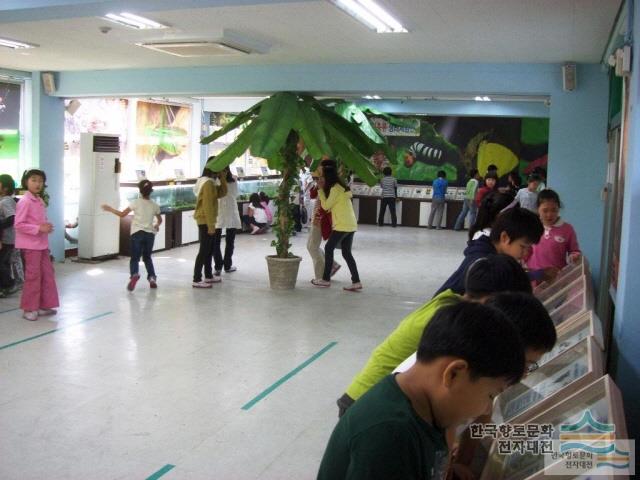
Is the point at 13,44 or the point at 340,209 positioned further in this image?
the point at 340,209

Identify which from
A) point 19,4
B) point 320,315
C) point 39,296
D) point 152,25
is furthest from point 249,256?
point 19,4

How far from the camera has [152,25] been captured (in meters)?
7.07

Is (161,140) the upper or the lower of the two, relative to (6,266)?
upper

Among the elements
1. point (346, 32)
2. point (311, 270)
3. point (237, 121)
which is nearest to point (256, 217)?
point (311, 270)

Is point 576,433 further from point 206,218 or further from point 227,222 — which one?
point 227,222

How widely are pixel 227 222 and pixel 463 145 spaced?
10.5m

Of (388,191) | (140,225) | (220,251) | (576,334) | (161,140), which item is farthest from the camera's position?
(388,191)

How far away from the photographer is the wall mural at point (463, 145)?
62.1 ft

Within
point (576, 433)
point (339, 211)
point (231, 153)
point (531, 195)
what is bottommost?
point (576, 433)

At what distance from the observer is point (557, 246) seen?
5836 millimetres

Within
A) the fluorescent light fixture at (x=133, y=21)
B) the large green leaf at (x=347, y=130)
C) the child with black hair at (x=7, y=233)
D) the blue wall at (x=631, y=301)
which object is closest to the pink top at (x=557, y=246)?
the blue wall at (x=631, y=301)

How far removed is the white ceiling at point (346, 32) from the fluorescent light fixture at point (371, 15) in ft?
0.39

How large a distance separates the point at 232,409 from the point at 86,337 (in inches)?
98.7

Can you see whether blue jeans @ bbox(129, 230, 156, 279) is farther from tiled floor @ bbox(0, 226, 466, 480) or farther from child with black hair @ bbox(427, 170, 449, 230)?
child with black hair @ bbox(427, 170, 449, 230)
